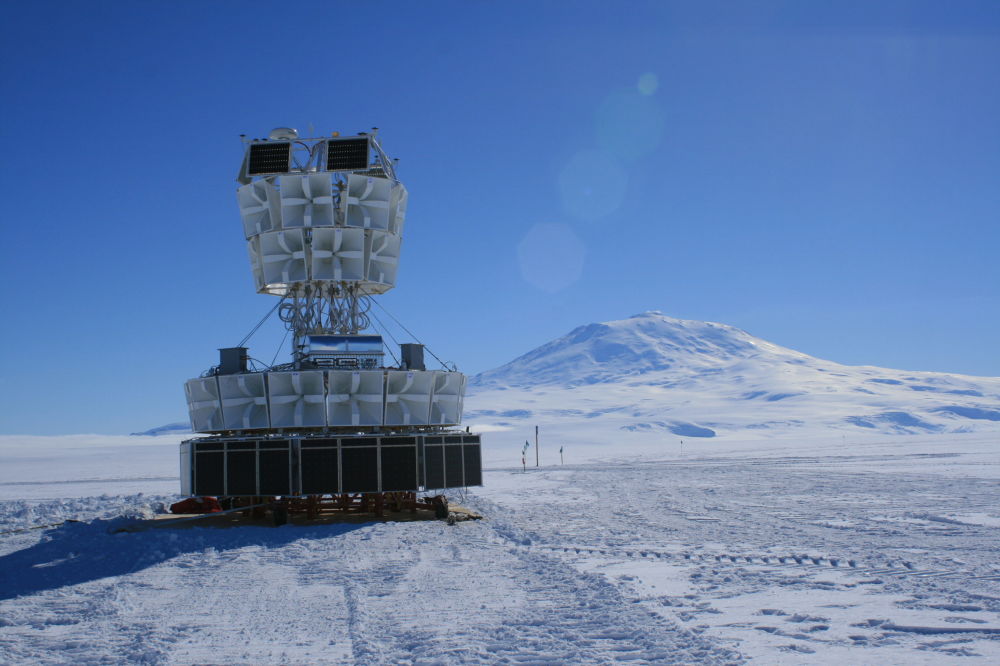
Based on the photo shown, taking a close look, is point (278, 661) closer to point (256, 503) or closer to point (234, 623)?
point (234, 623)

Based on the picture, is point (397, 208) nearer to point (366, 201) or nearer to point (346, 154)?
point (366, 201)

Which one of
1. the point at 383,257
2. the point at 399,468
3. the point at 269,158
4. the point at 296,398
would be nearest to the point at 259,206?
the point at 269,158

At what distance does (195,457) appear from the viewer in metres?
28.9

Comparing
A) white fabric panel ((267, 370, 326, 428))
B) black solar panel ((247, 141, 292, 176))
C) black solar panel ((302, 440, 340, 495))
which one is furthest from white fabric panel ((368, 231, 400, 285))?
black solar panel ((302, 440, 340, 495))

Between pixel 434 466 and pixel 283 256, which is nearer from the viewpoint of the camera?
pixel 434 466

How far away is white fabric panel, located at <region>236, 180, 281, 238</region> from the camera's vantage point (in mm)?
31609

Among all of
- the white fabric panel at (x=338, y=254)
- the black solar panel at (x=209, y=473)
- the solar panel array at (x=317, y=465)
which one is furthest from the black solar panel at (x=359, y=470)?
the white fabric panel at (x=338, y=254)

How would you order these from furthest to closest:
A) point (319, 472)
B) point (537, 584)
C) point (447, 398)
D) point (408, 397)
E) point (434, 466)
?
point (447, 398) → point (408, 397) → point (434, 466) → point (319, 472) → point (537, 584)

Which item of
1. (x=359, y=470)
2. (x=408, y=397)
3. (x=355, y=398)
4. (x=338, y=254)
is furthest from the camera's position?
(x=338, y=254)

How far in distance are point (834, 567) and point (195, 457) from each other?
2162 centimetres

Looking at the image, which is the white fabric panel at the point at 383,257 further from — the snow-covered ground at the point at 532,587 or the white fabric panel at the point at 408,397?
A: the snow-covered ground at the point at 532,587

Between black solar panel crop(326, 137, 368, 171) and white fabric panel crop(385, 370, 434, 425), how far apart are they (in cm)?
873

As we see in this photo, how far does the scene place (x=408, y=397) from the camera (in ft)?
95.8

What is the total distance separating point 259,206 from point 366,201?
14.4 feet
